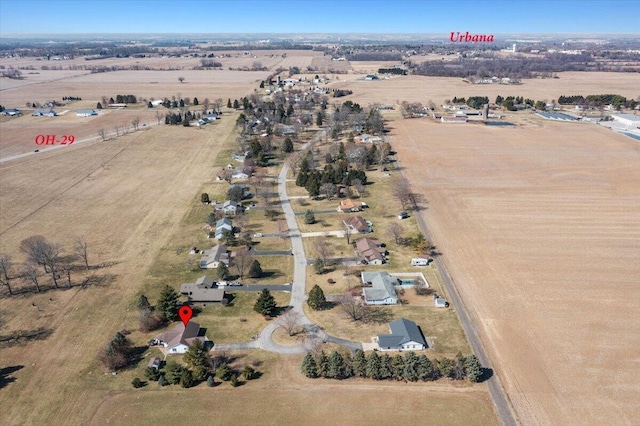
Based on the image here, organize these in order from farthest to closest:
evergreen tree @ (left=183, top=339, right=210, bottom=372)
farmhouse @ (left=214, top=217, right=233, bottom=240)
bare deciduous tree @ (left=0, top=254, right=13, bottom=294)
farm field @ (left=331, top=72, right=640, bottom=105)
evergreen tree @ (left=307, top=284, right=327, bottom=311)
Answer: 1. farm field @ (left=331, top=72, right=640, bottom=105)
2. farmhouse @ (left=214, top=217, right=233, bottom=240)
3. bare deciduous tree @ (left=0, top=254, right=13, bottom=294)
4. evergreen tree @ (left=307, top=284, right=327, bottom=311)
5. evergreen tree @ (left=183, top=339, right=210, bottom=372)

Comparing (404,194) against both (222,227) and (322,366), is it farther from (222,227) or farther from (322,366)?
(322,366)

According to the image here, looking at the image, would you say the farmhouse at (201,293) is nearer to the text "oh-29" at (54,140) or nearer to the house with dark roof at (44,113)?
the text "oh-29" at (54,140)

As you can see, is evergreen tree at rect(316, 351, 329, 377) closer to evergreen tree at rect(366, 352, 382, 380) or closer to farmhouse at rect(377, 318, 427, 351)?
evergreen tree at rect(366, 352, 382, 380)

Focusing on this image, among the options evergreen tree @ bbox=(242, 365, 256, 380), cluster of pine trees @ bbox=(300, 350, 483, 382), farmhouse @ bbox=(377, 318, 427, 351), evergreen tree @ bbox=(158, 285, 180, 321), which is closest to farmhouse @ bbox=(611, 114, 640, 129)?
farmhouse @ bbox=(377, 318, 427, 351)

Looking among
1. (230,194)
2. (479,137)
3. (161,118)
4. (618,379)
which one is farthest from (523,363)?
(161,118)

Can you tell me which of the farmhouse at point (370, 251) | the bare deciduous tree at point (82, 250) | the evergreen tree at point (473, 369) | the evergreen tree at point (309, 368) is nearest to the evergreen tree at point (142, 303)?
the bare deciduous tree at point (82, 250)

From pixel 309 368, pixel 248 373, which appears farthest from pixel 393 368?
pixel 248 373
